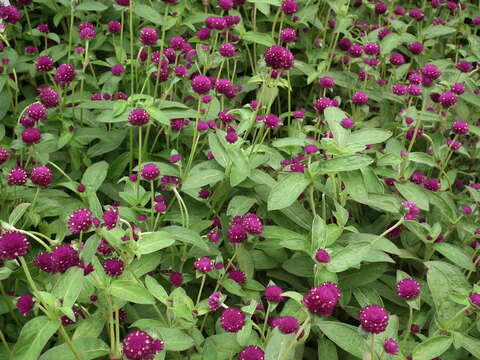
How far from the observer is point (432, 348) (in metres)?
1.75

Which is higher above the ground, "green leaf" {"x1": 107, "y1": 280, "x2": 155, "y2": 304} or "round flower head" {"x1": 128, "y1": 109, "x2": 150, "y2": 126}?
"round flower head" {"x1": 128, "y1": 109, "x2": 150, "y2": 126}

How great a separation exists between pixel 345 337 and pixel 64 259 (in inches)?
38.6

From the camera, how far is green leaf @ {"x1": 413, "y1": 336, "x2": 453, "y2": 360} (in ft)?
5.66

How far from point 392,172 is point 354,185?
0.52 metres

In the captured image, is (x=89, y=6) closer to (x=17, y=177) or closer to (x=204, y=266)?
(x=17, y=177)

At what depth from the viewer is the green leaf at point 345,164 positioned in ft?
6.21

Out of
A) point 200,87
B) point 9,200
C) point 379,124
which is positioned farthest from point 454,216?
point 9,200

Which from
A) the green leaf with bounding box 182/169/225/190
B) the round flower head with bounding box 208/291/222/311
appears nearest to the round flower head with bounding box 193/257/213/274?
the round flower head with bounding box 208/291/222/311

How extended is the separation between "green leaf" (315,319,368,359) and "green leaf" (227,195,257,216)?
1.94 ft

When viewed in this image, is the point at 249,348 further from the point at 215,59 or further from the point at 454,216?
the point at 215,59

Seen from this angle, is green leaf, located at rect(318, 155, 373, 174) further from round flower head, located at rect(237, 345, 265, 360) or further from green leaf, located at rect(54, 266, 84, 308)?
green leaf, located at rect(54, 266, 84, 308)

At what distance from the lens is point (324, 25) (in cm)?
365

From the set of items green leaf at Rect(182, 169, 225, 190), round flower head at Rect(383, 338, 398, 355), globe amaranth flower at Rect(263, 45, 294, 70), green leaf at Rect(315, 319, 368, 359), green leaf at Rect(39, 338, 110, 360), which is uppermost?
globe amaranth flower at Rect(263, 45, 294, 70)

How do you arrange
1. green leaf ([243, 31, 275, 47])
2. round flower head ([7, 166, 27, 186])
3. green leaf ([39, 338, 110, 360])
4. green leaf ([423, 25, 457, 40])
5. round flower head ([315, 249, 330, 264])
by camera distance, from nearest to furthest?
green leaf ([39, 338, 110, 360])
round flower head ([315, 249, 330, 264])
round flower head ([7, 166, 27, 186])
green leaf ([243, 31, 275, 47])
green leaf ([423, 25, 457, 40])
